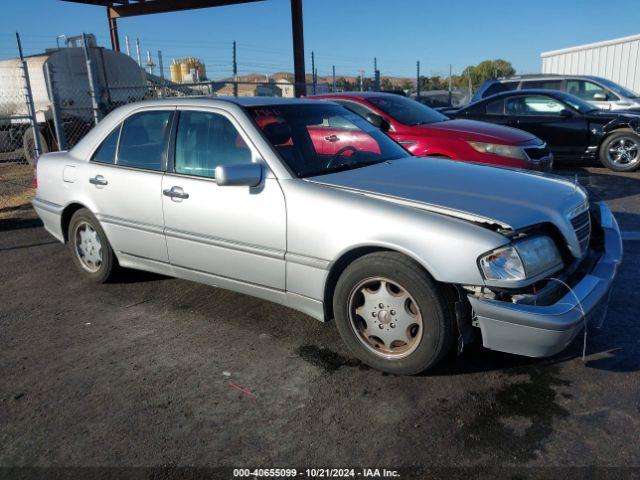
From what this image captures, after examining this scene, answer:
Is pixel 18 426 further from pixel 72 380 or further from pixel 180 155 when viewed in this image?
pixel 180 155

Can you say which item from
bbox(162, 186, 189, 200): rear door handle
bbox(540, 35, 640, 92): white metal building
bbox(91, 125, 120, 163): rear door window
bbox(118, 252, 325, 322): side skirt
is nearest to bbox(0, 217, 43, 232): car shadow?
bbox(91, 125, 120, 163): rear door window

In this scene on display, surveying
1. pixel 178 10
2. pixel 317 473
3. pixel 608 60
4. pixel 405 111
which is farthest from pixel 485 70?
pixel 317 473

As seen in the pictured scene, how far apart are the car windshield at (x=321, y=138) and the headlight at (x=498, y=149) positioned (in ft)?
7.73

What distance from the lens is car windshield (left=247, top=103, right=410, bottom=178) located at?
358 cm

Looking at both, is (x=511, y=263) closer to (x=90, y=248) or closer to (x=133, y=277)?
(x=133, y=277)

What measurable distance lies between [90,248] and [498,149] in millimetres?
4664

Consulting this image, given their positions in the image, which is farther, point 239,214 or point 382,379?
point 239,214

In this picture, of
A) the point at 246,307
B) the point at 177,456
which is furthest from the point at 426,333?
the point at 246,307

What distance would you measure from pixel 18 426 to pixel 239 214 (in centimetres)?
171

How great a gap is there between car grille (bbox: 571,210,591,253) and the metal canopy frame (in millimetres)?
11216

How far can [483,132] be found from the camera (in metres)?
6.53

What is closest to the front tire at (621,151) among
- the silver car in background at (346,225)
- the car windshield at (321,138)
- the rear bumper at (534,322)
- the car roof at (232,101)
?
the silver car in background at (346,225)

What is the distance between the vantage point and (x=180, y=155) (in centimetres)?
387

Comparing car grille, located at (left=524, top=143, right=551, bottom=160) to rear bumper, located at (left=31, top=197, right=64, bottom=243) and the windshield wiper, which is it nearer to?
the windshield wiper
